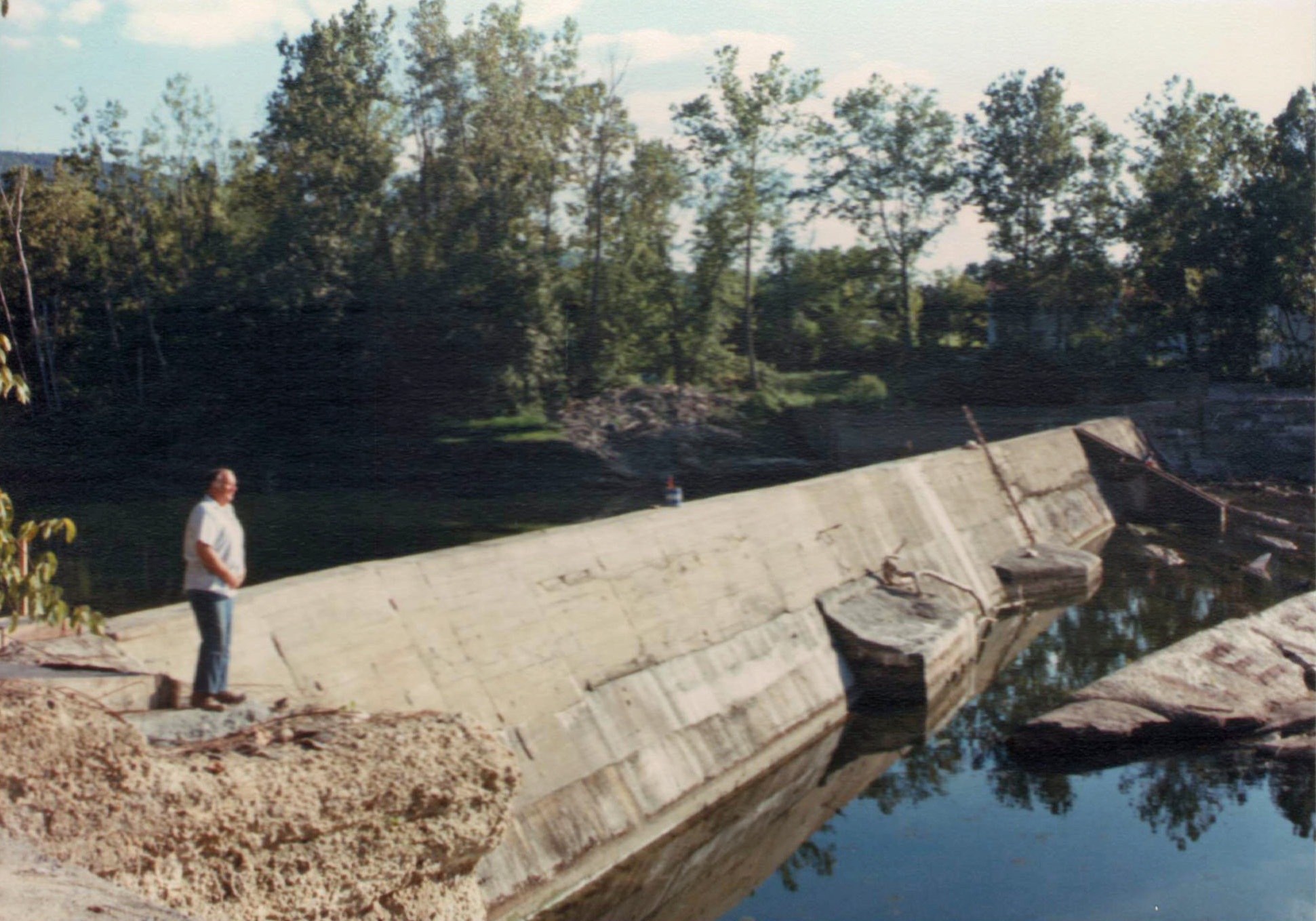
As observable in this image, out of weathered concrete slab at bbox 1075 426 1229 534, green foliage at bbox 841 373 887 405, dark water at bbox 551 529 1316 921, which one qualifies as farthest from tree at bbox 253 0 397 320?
dark water at bbox 551 529 1316 921

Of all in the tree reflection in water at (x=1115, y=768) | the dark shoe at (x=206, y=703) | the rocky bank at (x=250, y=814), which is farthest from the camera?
the tree reflection in water at (x=1115, y=768)

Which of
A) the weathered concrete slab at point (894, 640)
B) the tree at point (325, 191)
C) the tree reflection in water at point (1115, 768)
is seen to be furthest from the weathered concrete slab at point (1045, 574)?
the tree at point (325, 191)

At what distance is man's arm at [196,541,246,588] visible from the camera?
699 cm

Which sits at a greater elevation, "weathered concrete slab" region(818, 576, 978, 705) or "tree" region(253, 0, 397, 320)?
"tree" region(253, 0, 397, 320)

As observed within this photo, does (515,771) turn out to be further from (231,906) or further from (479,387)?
(479,387)

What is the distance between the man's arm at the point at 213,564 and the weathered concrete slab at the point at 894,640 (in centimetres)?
717

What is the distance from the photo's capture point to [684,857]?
9.29 meters

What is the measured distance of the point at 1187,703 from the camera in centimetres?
1220

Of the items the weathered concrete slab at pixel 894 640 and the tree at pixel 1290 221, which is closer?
the weathered concrete slab at pixel 894 640

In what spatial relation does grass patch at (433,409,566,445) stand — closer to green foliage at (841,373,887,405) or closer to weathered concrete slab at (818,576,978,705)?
green foliage at (841,373,887,405)

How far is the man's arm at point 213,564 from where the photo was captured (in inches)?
275

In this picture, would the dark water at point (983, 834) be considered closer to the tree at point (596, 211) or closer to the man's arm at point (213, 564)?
the man's arm at point (213, 564)

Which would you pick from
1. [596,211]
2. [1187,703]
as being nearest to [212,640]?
[1187,703]

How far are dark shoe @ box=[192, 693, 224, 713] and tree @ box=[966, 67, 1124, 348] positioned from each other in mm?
39585
